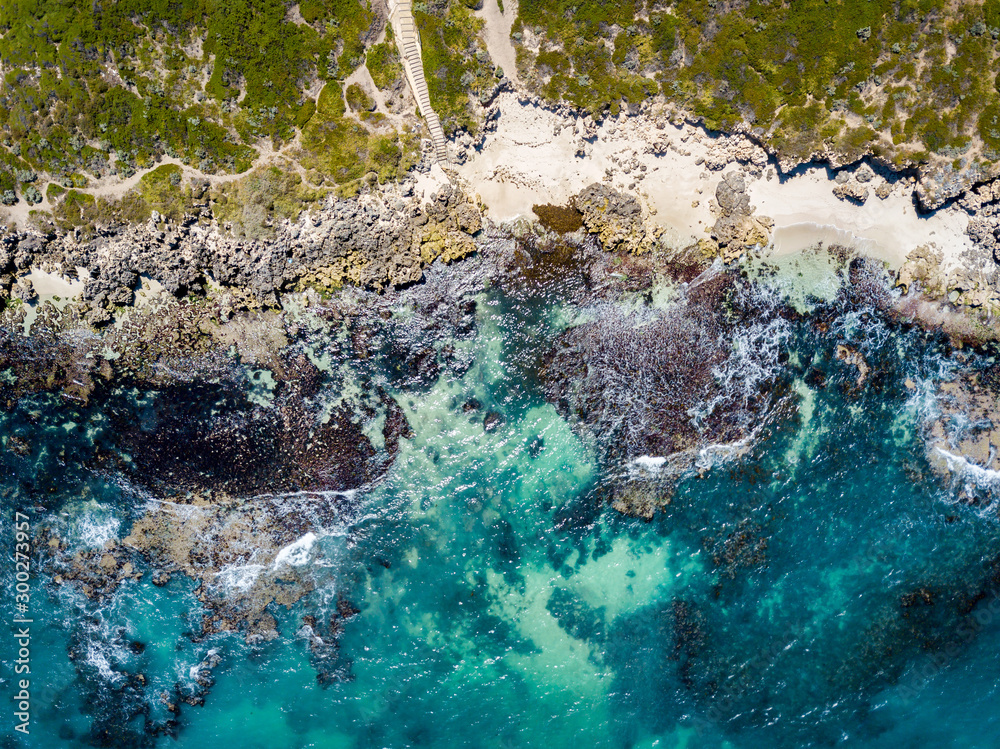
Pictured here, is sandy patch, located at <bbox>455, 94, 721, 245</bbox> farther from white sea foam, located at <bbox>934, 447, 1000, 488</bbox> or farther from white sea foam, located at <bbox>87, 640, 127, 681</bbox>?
white sea foam, located at <bbox>87, 640, 127, 681</bbox>

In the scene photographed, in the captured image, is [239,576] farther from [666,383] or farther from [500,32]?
[500,32]

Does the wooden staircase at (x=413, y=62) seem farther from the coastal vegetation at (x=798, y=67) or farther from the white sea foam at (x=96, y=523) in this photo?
the white sea foam at (x=96, y=523)

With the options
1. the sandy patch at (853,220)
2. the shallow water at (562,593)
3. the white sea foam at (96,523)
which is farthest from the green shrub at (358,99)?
the white sea foam at (96,523)

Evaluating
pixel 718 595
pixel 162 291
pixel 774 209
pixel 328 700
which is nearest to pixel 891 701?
pixel 718 595

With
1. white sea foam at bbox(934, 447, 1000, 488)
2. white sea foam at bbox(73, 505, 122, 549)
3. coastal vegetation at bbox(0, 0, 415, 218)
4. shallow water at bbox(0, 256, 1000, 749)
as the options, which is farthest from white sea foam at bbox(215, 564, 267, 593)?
white sea foam at bbox(934, 447, 1000, 488)

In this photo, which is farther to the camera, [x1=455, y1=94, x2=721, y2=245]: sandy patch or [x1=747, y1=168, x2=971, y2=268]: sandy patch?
Result: [x1=747, y1=168, x2=971, y2=268]: sandy patch

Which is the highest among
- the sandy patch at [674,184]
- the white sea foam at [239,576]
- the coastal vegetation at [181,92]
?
the coastal vegetation at [181,92]
